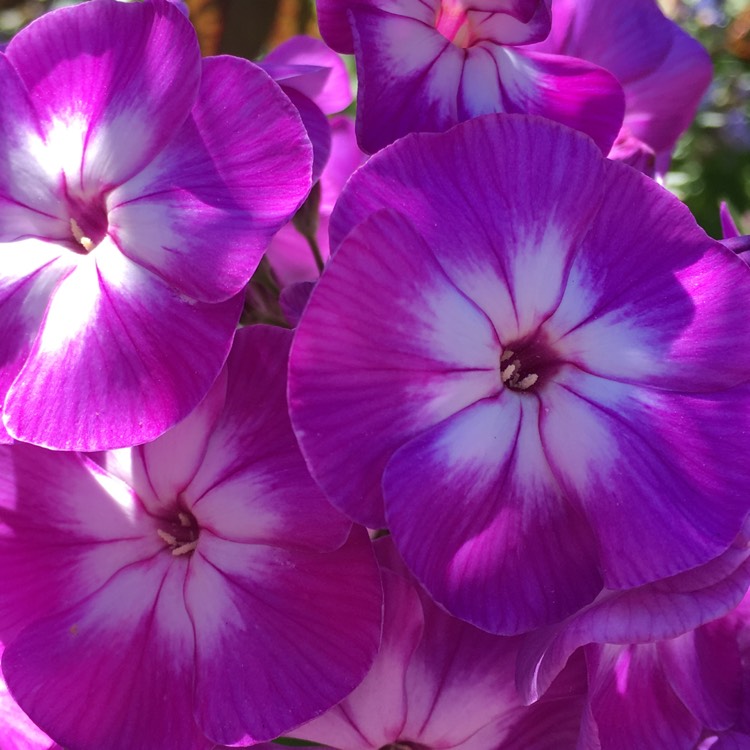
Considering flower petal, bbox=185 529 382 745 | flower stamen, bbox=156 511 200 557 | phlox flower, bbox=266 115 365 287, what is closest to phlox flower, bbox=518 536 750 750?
flower petal, bbox=185 529 382 745

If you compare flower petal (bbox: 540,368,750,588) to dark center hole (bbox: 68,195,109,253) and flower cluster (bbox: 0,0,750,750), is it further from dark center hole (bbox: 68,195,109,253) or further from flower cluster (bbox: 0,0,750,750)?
dark center hole (bbox: 68,195,109,253)

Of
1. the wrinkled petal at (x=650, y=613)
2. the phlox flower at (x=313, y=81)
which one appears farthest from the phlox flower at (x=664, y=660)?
the phlox flower at (x=313, y=81)

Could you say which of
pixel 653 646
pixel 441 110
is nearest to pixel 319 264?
pixel 441 110

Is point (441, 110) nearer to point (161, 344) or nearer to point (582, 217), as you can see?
point (582, 217)

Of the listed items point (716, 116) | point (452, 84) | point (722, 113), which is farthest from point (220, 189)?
point (722, 113)

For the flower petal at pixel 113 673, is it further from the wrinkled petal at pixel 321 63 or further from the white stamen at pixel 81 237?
the wrinkled petal at pixel 321 63


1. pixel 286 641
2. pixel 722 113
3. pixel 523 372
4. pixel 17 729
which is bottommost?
pixel 722 113

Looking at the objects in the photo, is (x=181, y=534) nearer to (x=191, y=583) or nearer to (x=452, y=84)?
(x=191, y=583)

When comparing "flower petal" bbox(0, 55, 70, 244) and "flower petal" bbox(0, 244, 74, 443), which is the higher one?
"flower petal" bbox(0, 55, 70, 244)
